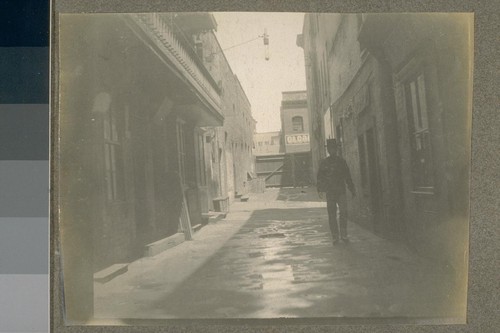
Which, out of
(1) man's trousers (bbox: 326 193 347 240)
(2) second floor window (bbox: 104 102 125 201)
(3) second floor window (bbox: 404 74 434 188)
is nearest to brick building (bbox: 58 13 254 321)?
(2) second floor window (bbox: 104 102 125 201)

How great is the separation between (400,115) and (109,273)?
1.67 meters

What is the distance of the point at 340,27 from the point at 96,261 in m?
1.71

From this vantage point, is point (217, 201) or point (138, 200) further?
point (217, 201)

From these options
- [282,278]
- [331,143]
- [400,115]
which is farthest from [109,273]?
[400,115]

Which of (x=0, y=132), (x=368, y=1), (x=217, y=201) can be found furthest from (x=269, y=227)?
(x=0, y=132)

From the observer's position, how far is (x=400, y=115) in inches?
84.3

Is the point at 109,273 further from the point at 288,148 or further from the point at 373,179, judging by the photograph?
the point at 373,179

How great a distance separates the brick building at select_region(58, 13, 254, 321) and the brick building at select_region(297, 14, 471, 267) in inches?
19.2

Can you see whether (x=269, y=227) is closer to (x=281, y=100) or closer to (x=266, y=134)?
(x=266, y=134)

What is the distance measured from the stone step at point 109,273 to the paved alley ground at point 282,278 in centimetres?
3

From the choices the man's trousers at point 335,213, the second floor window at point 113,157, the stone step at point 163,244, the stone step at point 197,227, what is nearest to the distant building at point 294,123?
the man's trousers at point 335,213

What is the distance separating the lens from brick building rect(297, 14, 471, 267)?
6.85 feet

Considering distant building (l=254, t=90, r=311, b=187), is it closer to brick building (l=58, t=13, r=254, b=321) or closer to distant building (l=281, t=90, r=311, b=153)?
distant building (l=281, t=90, r=311, b=153)

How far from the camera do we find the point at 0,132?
2.28 meters
